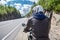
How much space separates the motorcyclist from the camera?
627cm

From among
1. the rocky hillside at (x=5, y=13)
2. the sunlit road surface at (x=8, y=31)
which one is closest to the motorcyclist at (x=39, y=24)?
the sunlit road surface at (x=8, y=31)

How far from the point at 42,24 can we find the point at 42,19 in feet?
0.42

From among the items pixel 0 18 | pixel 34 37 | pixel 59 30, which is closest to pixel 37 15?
pixel 34 37

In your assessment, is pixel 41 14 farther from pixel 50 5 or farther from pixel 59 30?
pixel 50 5

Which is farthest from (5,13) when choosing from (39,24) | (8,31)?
(39,24)

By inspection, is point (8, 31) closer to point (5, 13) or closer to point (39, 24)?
point (39, 24)

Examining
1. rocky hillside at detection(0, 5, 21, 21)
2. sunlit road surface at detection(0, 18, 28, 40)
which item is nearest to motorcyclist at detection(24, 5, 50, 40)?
sunlit road surface at detection(0, 18, 28, 40)

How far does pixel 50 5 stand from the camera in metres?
18.9

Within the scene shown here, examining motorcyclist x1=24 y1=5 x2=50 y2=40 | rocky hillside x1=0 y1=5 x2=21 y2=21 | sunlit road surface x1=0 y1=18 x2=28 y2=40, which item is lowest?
rocky hillside x1=0 y1=5 x2=21 y2=21

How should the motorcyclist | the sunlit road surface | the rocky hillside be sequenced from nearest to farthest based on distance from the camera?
the motorcyclist → the sunlit road surface → the rocky hillside

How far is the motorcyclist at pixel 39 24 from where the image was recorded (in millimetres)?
6270

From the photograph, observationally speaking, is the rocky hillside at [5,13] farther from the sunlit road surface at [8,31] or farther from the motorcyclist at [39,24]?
the motorcyclist at [39,24]

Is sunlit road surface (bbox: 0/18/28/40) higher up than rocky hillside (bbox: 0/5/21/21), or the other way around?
sunlit road surface (bbox: 0/18/28/40)

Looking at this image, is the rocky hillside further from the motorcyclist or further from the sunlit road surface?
the motorcyclist
